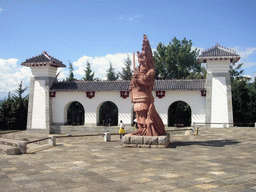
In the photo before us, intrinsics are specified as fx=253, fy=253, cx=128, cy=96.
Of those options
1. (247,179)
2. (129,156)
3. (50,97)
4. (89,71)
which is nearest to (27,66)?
(50,97)

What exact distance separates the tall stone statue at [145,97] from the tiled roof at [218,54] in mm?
8930

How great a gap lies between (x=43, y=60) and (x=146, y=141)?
46.2ft

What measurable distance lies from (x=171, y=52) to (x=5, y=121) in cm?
2340

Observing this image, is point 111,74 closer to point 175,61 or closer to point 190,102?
point 175,61

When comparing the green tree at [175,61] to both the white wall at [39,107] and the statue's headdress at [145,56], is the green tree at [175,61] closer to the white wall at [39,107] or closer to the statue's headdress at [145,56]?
the white wall at [39,107]

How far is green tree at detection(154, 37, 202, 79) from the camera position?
3553 centimetres

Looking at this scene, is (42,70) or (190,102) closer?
(190,102)

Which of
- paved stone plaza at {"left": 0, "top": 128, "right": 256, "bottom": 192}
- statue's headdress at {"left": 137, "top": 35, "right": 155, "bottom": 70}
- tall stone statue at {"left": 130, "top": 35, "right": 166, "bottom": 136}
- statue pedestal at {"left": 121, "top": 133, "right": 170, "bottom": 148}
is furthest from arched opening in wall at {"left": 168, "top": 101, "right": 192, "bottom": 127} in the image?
paved stone plaza at {"left": 0, "top": 128, "right": 256, "bottom": 192}

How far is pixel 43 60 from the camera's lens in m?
21.4

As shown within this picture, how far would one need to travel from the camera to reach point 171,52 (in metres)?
36.6

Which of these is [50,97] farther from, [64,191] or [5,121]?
[64,191]

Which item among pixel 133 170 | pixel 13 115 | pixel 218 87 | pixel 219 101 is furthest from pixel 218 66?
pixel 13 115

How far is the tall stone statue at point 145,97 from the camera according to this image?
36.2ft

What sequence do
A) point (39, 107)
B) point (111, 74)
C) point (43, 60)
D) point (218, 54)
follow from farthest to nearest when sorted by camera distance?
point (111, 74), point (39, 107), point (43, 60), point (218, 54)
